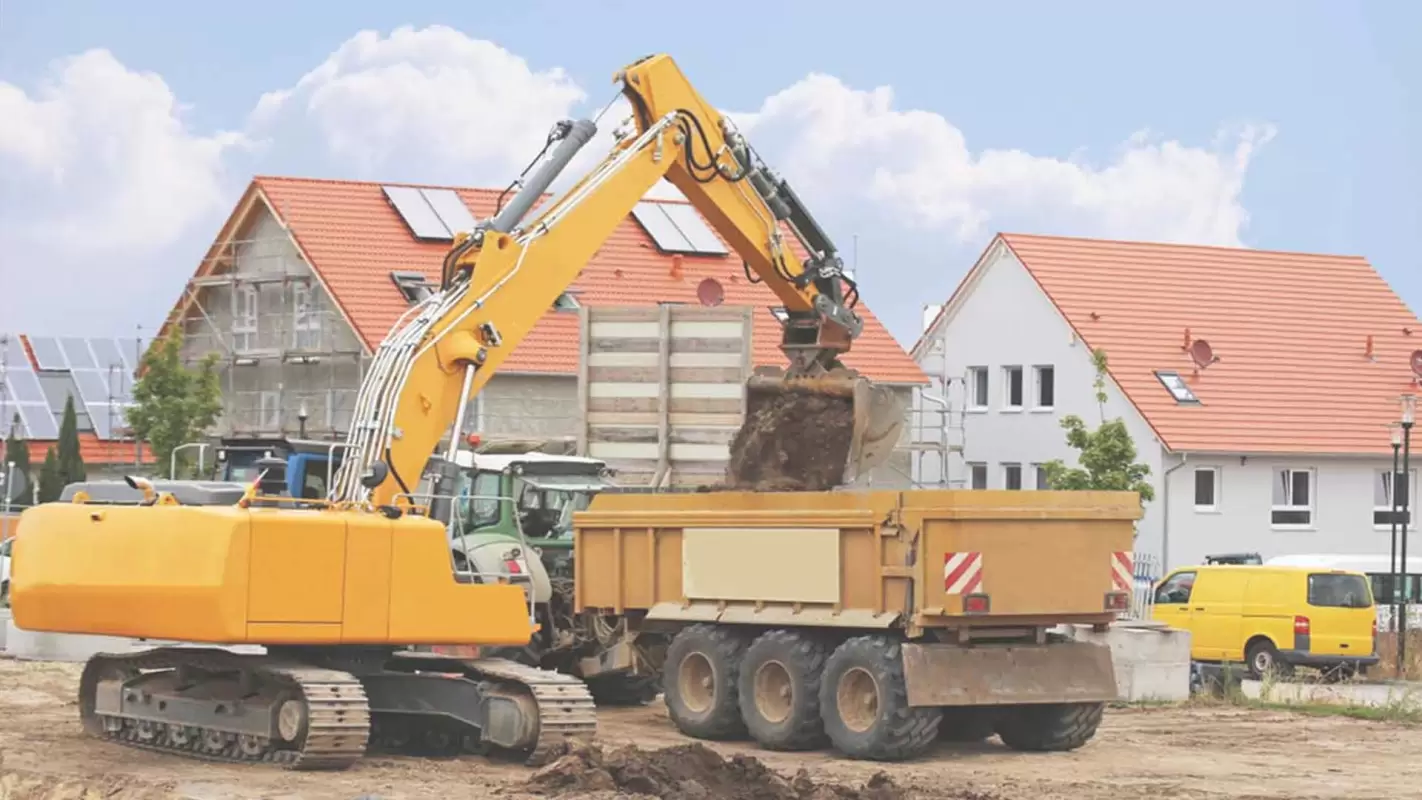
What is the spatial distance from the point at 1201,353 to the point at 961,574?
116 ft

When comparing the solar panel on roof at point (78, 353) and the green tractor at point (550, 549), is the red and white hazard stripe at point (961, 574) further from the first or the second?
the solar panel on roof at point (78, 353)

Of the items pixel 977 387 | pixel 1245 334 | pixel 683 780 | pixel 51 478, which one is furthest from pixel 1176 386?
pixel 683 780

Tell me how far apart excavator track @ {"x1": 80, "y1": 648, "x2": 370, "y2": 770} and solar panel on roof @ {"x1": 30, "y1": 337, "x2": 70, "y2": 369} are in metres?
42.4

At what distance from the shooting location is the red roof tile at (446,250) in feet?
156

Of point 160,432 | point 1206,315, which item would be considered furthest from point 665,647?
point 1206,315

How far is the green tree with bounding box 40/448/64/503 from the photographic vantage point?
51.5 m

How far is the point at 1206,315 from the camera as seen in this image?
179 ft

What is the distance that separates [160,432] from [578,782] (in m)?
32.9

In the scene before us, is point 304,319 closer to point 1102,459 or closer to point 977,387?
point 977,387

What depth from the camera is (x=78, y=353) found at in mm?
60688

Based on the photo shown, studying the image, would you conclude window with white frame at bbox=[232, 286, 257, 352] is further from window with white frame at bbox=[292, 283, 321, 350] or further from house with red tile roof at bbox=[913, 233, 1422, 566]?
house with red tile roof at bbox=[913, 233, 1422, 566]

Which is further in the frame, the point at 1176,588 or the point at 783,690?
the point at 1176,588

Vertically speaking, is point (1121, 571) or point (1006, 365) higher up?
point (1006, 365)

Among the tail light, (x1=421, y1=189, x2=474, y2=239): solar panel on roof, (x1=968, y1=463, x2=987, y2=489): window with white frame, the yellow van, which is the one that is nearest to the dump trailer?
the tail light
